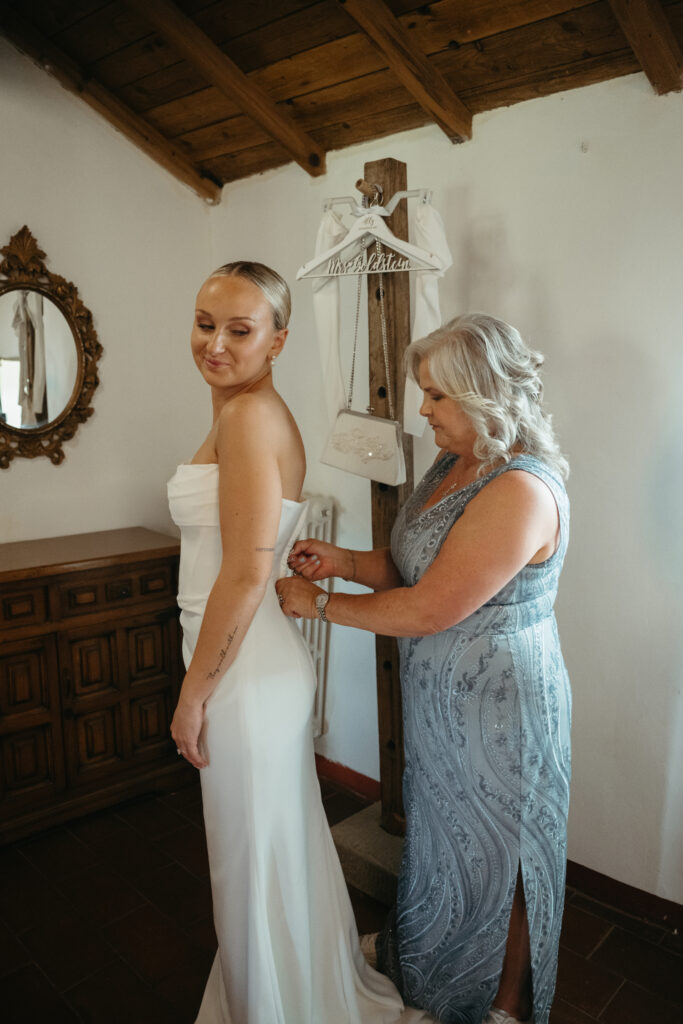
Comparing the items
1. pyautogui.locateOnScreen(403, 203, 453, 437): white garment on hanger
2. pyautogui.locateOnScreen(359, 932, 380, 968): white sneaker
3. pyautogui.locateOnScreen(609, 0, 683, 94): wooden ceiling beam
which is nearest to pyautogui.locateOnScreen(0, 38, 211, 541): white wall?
pyautogui.locateOnScreen(403, 203, 453, 437): white garment on hanger

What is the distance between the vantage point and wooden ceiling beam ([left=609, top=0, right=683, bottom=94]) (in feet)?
6.10

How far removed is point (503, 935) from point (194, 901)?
116cm

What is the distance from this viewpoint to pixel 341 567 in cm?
199

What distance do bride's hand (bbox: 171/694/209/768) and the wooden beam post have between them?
927mm

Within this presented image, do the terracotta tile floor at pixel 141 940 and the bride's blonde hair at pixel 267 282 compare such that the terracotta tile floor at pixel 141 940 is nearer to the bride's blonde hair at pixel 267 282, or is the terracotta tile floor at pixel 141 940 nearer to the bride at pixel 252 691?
the bride at pixel 252 691

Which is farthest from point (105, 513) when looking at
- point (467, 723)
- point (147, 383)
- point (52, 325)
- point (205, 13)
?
point (467, 723)

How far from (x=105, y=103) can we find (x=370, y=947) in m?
3.30

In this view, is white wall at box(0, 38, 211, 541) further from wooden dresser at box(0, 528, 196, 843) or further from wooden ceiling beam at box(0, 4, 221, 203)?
wooden dresser at box(0, 528, 196, 843)

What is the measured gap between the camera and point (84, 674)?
2.89 m

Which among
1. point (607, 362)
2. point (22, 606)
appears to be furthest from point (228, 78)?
point (22, 606)

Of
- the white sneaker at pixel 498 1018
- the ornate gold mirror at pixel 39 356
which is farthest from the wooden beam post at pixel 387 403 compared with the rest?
the ornate gold mirror at pixel 39 356

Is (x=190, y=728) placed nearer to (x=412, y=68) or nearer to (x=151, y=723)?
(x=151, y=723)

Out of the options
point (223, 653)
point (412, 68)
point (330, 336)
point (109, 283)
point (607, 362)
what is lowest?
point (223, 653)

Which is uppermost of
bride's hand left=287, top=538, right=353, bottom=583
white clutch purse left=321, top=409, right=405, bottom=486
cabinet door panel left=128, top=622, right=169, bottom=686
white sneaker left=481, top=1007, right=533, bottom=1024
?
white clutch purse left=321, top=409, right=405, bottom=486
